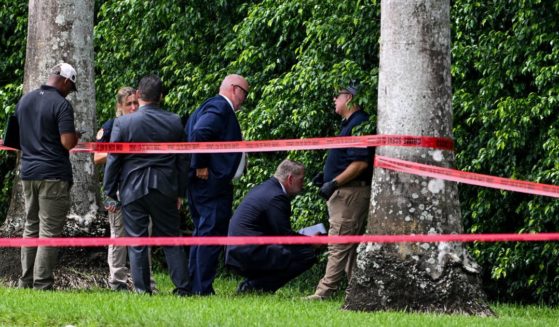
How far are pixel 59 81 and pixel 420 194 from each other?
3.46 metres

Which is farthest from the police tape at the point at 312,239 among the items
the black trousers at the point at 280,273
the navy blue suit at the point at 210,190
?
the black trousers at the point at 280,273

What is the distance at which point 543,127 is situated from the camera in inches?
505

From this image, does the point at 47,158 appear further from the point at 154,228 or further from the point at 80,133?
the point at 154,228

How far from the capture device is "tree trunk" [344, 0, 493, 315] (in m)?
9.64

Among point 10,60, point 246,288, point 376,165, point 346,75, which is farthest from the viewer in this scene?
point 10,60

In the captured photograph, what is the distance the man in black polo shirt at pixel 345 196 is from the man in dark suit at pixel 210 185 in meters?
0.98

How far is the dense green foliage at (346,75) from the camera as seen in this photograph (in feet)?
41.8

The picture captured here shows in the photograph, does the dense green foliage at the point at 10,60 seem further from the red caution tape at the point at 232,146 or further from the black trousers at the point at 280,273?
the red caution tape at the point at 232,146

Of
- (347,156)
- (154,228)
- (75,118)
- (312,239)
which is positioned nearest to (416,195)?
(312,239)

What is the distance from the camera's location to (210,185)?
11414mm

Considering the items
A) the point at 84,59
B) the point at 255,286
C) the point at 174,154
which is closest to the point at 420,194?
the point at 174,154

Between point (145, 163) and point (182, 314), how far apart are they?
2.36 meters

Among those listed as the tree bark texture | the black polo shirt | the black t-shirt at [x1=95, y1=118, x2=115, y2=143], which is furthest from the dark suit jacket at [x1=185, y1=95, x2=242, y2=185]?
the tree bark texture

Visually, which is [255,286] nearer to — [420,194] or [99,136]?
[99,136]
